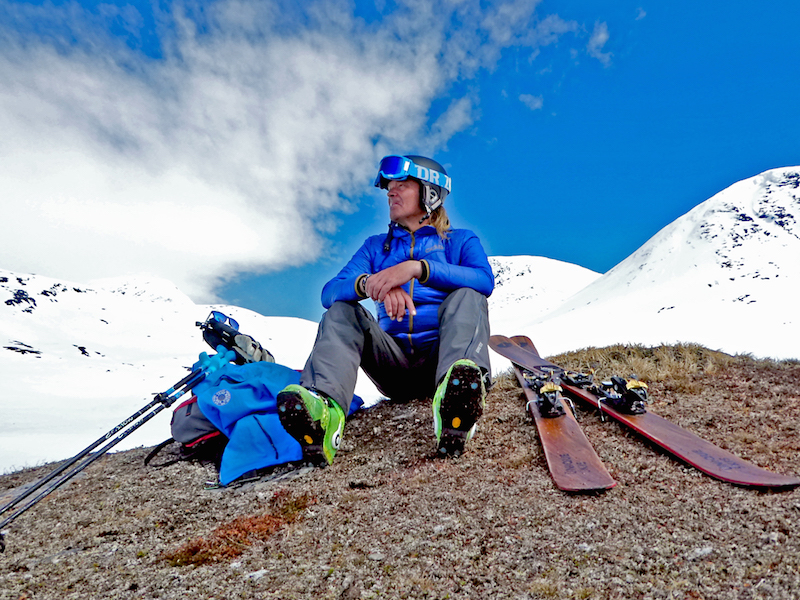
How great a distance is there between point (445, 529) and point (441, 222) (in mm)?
2729

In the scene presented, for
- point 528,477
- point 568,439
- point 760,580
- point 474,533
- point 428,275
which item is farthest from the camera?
point 428,275

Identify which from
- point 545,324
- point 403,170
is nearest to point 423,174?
point 403,170

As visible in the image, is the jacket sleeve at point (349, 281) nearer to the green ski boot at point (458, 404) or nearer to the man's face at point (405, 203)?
the man's face at point (405, 203)

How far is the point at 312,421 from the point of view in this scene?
98.2 inches

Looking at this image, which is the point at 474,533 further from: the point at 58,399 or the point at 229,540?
the point at 58,399

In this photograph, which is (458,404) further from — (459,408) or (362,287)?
(362,287)

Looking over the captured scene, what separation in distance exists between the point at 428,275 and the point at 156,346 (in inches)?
1721

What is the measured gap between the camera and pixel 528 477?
2256 millimetres

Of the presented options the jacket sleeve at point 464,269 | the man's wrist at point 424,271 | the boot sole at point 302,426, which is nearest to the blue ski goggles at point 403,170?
the jacket sleeve at point 464,269

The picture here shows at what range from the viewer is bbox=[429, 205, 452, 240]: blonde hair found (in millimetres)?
3796

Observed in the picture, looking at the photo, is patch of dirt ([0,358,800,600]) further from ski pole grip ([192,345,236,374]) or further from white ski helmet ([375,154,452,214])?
white ski helmet ([375,154,452,214])

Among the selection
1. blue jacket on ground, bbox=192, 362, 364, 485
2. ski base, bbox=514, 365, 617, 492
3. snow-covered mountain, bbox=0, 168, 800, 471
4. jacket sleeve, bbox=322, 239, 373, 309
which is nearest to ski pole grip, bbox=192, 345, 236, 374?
blue jacket on ground, bbox=192, 362, 364, 485

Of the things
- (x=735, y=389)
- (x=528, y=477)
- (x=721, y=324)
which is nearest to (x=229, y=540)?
(x=528, y=477)

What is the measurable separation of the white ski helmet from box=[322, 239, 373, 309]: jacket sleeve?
0.67 meters
